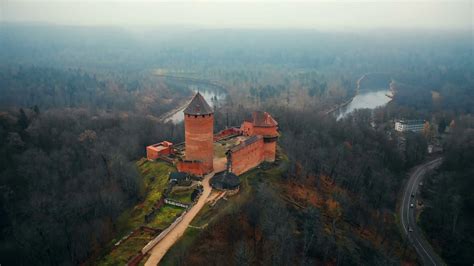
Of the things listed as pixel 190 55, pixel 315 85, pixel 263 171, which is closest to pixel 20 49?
pixel 190 55

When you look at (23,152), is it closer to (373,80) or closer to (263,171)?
(263,171)

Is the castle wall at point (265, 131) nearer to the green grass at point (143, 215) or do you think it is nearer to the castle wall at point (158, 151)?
the castle wall at point (158, 151)

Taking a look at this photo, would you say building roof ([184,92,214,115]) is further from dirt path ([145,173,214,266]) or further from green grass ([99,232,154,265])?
green grass ([99,232,154,265])

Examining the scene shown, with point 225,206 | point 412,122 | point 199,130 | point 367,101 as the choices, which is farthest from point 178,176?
point 367,101

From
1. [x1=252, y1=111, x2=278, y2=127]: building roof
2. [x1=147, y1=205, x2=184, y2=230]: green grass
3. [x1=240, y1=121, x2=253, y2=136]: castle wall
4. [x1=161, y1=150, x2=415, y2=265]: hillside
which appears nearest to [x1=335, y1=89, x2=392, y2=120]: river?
[x1=240, y1=121, x2=253, y2=136]: castle wall

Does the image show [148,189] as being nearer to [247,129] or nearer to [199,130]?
[199,130]

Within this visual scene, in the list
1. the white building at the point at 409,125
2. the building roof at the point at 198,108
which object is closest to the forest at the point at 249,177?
the white building at the point at 409,125
